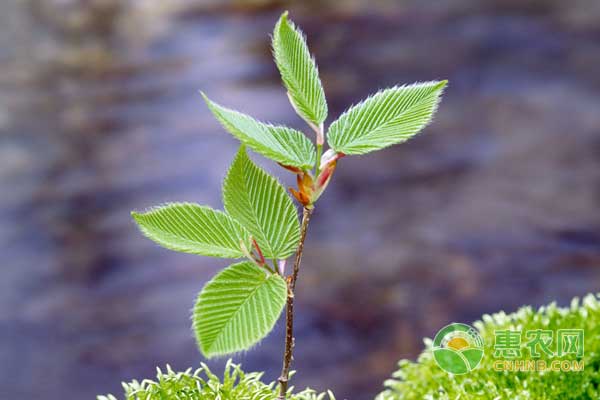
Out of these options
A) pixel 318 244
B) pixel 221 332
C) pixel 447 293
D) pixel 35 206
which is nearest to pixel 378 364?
pixel 447 293

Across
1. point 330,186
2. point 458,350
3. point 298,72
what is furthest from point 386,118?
point 330,186

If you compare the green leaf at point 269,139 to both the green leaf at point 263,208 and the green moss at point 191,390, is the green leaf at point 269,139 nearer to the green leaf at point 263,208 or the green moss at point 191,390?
the green leaf at point 263,208

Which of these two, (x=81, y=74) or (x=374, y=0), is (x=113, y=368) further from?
(x=374, y=0)

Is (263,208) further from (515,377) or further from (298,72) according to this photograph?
(515,377)

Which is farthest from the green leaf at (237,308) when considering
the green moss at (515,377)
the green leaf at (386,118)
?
the green moss at (515,377)

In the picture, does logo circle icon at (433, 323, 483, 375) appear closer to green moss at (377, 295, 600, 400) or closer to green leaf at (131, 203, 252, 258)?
green moss at (377, 295, 600, 400)
